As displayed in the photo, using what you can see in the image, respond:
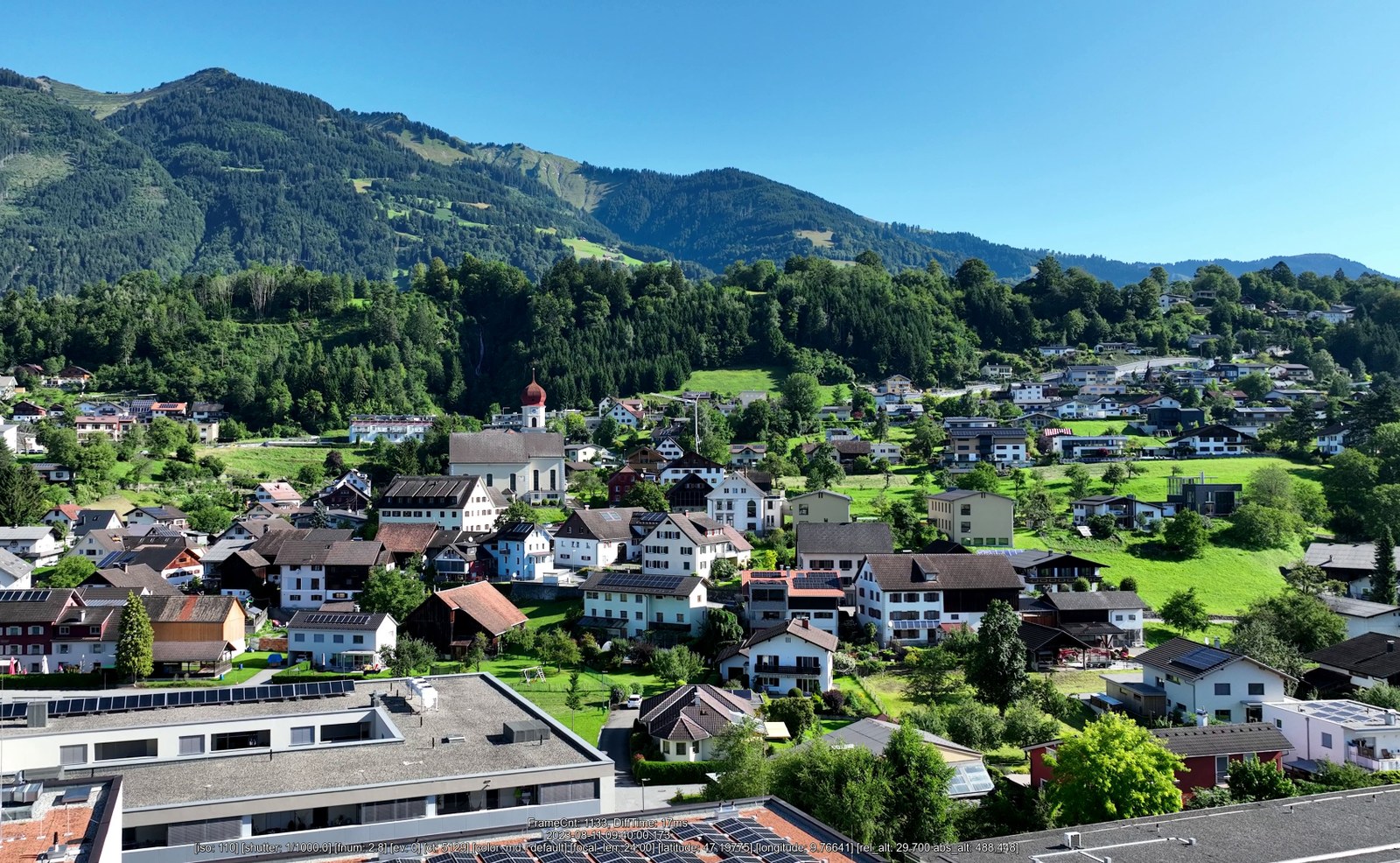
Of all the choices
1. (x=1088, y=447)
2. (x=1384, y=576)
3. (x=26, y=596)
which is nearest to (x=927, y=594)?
(x=1384, y=576)

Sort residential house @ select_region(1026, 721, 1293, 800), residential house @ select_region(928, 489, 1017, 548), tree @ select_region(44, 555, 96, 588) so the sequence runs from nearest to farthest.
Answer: residential house @ select_region(1026, 721, 1293, 800)
tree @ select_region(44, 555, 96, 588)
residential house @ select_region(928, 489, 1017, 548)

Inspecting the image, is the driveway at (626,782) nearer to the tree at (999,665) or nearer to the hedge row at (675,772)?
the hedge row at (675,772)

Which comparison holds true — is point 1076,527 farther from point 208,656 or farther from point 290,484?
point 290,484

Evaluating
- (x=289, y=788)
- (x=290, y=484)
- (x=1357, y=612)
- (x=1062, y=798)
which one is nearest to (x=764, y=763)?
(x=1062, y=798)

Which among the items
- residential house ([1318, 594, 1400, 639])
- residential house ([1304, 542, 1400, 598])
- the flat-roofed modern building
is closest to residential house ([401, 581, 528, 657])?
the flat-roofed modern building

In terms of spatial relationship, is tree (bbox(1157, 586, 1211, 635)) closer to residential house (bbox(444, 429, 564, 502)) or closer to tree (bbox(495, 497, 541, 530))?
tree (bbox(495, 497, 541, 530))

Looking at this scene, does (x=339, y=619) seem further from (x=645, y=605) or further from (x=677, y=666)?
(x=677, y=666)

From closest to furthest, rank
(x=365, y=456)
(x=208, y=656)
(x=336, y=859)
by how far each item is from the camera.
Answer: (x=336, y=859)
(x=208, y=656)
(x=365, y=456)
